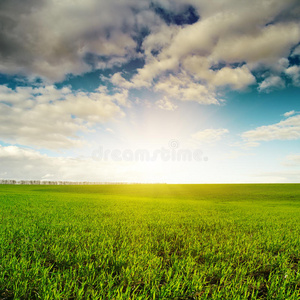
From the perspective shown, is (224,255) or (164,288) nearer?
(164,288)

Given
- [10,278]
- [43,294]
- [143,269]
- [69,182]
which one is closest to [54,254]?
[10,278]

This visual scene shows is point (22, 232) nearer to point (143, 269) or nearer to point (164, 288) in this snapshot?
point (143, 269)

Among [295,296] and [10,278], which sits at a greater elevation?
[10,278]

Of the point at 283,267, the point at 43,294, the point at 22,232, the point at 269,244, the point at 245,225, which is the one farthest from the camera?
the point at 245,225

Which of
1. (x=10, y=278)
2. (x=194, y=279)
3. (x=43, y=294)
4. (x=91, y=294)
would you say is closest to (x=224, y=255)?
(x=194, y=279)

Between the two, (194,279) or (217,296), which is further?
(194,279)

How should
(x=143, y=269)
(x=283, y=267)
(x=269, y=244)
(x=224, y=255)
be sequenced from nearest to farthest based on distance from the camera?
(x=143, y=269) → (x=283, y=267) → (x=224, y=255) → (x=269, y=244)

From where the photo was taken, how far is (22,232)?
6941 mm

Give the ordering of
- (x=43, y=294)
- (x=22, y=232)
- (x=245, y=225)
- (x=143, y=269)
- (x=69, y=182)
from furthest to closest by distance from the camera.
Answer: (x=69, y=182)
(x=245, y=225)
(x=22, y=232)
(x=143, y=269)
(x=43, y=294)

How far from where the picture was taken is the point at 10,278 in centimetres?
355

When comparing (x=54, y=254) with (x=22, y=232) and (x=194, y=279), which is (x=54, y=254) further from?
(x=194, y=279)

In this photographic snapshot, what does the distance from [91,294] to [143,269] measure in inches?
51.5

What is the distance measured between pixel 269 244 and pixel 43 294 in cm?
672

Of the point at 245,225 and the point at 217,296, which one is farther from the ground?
the point at 217,296
